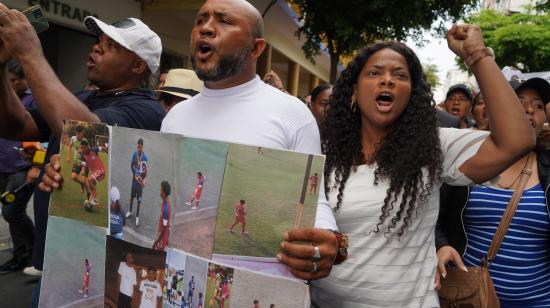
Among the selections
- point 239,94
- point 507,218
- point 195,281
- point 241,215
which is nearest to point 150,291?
point 195,281

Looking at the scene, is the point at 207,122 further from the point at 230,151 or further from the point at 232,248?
the point at 232,248

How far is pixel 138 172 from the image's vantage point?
1.48 meters

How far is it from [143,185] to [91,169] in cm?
23

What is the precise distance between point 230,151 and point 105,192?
496 mm

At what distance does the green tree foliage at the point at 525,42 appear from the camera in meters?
26.2

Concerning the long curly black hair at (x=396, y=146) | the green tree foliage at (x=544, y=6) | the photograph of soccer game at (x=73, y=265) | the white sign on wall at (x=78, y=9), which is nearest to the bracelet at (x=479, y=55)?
the long curly black hair at (x=396, y=146)

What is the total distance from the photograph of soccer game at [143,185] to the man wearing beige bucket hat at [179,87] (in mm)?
2503

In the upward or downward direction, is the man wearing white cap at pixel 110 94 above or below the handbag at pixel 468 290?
above

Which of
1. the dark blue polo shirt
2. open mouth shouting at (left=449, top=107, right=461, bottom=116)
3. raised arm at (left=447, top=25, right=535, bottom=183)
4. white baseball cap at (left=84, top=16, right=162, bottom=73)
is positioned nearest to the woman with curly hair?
raised arm at (left=447, top=25, right=535, bottom=183)

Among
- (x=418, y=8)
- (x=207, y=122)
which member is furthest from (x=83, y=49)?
(x=207, y=122)

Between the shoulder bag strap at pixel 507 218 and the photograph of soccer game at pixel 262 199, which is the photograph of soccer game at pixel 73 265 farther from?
the shoulder bag strap at pixel 507 218

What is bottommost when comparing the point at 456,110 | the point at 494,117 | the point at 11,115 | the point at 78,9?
the point at 11,115

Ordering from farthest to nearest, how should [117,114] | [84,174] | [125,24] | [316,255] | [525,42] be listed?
[525,42] < [125,24] < [117,114] < [84,174] < [316,255]

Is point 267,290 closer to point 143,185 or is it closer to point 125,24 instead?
point 143,185
